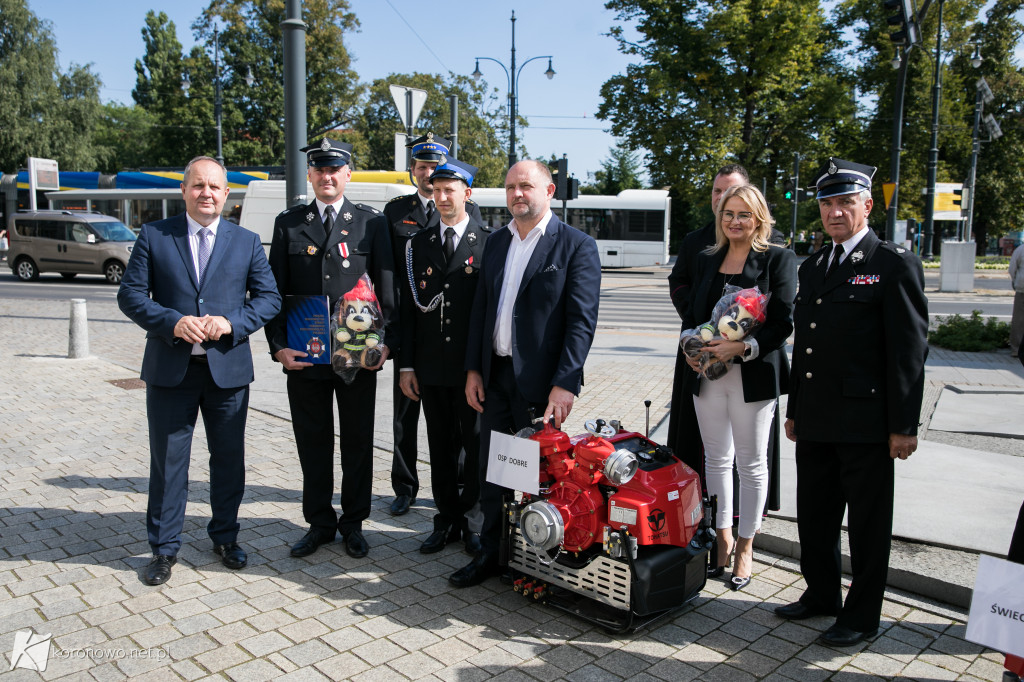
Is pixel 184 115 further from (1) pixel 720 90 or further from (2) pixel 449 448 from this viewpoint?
(2) pixel 449 448

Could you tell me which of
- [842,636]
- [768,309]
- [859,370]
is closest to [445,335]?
[768,309]

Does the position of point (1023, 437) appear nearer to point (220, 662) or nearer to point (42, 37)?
point (220, 662)

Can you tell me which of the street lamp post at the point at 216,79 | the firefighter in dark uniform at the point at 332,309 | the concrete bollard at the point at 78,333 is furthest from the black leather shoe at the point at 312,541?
the street lamp post at the point at 216,79

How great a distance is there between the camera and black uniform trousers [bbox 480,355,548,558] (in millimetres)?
4043

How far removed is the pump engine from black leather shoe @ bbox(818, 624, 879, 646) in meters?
0.59

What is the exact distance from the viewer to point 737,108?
1095 inches

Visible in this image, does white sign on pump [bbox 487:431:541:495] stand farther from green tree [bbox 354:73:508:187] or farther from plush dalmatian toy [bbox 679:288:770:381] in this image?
green tree [bbox 354:73:508:187]

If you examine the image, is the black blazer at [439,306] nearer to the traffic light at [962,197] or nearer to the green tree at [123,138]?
the traffic light at [962,197]

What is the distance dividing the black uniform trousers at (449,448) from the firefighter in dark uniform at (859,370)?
1.85 metres

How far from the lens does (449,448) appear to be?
4.68 meters

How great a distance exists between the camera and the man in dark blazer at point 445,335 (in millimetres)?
4422

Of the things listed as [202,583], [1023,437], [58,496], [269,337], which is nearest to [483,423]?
[269,337]

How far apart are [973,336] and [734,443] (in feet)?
33.7

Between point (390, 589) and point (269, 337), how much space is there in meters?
1.58
